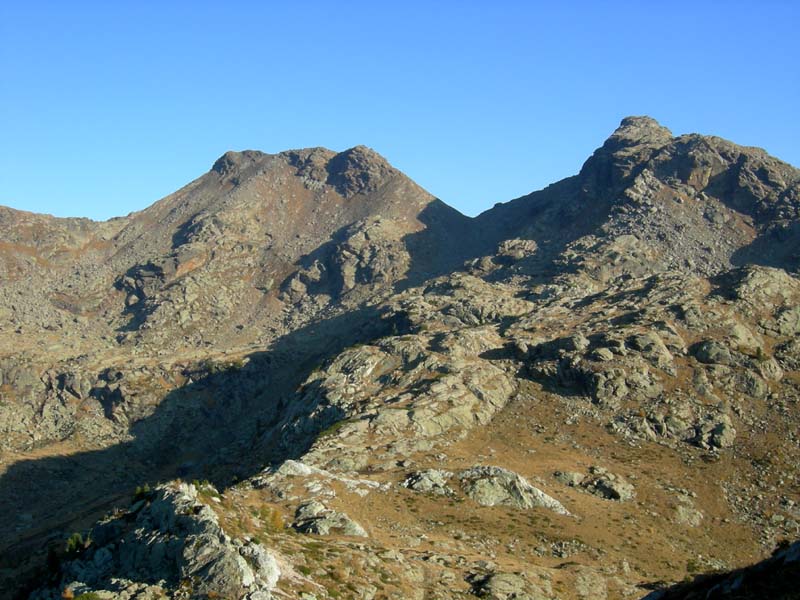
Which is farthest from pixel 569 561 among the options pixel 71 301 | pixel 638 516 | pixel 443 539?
pixel 71 301

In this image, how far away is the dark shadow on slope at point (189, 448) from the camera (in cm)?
7744

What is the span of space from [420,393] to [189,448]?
54888 mm

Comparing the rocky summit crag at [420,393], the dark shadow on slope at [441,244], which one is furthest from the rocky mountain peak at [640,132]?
the dark shadow on slope at [441,244]

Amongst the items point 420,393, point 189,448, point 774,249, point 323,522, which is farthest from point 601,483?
point 774,249

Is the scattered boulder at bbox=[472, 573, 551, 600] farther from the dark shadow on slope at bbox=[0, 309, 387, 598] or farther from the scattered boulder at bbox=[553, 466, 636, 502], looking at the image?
the dark shadow on slope at bbox=[0, 309, 387, 598]

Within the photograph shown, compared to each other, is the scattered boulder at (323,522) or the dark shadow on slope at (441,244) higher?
the dark shadow on slope at (441,244)

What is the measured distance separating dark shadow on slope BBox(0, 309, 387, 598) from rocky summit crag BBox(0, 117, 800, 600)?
1.72 feet

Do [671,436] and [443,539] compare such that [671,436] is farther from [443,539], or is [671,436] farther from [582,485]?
[443,539]

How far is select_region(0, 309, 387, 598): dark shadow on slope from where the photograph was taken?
77438 millimetres

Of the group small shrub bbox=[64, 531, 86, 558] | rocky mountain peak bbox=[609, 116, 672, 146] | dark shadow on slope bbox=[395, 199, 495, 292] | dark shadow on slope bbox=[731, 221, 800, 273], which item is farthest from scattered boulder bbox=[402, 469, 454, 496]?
rocky mountain peak bbox=[609, 116, 672, 146]

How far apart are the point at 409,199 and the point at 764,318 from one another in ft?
410

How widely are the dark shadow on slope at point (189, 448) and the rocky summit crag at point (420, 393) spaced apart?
0.52 meters

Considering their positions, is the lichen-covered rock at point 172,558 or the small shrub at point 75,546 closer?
the lichen-covered rock at point 172,558

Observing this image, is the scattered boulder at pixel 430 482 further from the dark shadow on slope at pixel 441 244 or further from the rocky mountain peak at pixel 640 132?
the rocky mountain peak at pixel 640 132
